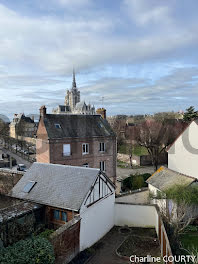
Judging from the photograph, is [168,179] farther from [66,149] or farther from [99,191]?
[66,149]

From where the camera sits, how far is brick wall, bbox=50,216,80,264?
9.03 metres

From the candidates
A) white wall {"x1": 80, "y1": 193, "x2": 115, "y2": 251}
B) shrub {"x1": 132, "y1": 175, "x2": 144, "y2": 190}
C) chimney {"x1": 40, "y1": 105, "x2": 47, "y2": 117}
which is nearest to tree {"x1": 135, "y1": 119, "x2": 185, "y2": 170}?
shrub {"x1": 132, "y1": 175, "x2": 144, "y2": 190}

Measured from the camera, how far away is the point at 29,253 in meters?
7.59

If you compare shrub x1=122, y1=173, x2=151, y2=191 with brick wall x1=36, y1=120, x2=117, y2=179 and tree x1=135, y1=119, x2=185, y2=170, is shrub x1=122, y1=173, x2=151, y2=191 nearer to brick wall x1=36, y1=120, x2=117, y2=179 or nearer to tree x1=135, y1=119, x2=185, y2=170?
brick wall x1=36, y1=120, x2=117, y2=179

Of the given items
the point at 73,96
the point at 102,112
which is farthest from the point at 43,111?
the point at 73,96

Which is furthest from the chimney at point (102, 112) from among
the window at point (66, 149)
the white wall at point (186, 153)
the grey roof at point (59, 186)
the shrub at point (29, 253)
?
the shrub at point (29, 253)

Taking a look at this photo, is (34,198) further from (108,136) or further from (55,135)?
(108,136)

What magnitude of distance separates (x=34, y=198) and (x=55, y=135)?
30.9 ft

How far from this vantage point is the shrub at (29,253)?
23.7 ft

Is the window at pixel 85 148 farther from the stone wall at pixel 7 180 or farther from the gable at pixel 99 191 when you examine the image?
the gable at pixel 99 191

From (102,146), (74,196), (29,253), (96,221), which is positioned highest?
(102,146)

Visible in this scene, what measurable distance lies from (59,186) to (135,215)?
613 centimetres

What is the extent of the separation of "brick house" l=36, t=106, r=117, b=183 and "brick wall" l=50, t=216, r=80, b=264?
37.2 ft

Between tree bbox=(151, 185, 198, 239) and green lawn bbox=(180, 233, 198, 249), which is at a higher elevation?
tree bbox=(151, 185, 198, 239)
